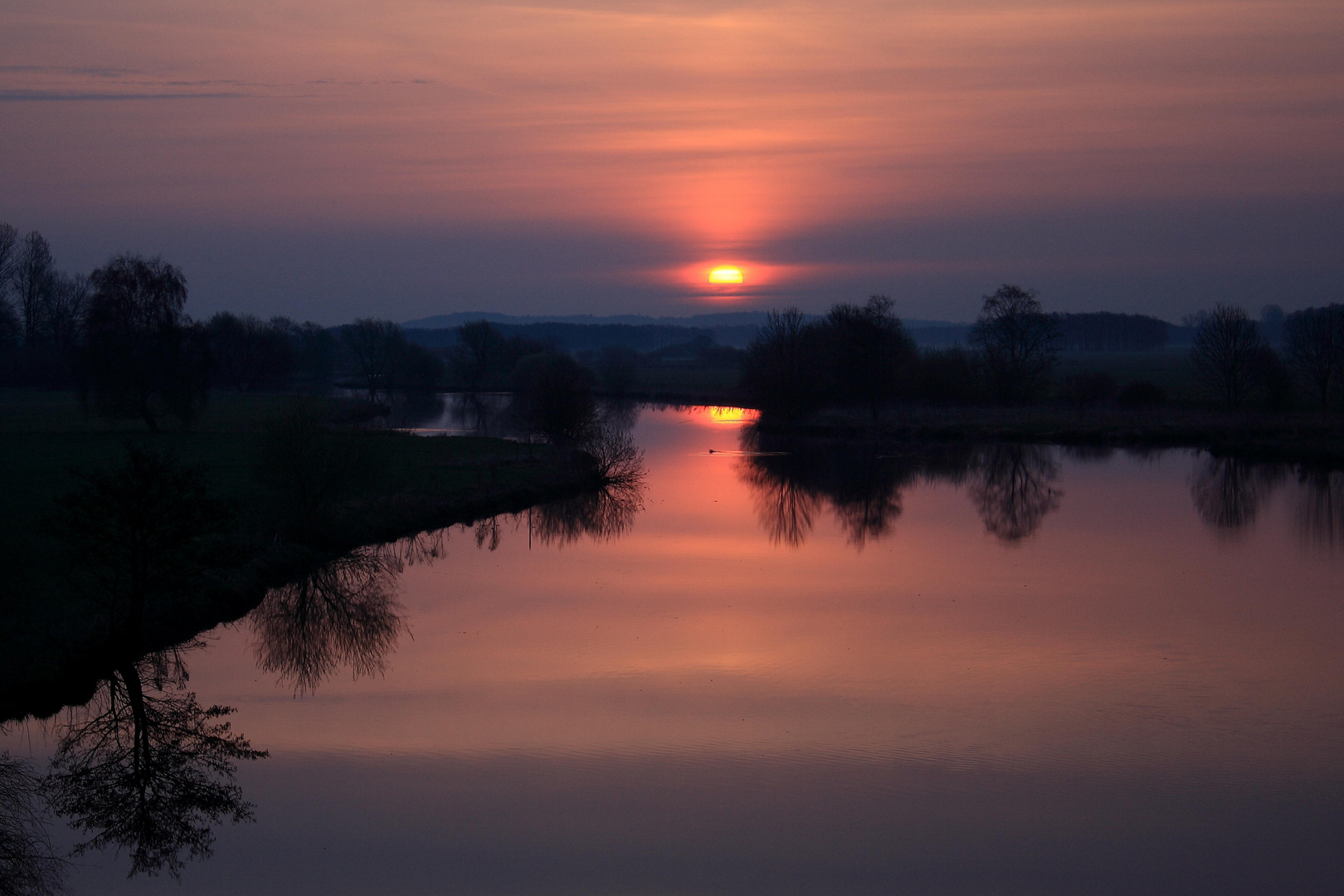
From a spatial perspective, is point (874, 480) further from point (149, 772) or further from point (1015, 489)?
point (149, 772)

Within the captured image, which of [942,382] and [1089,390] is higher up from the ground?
[942,382]

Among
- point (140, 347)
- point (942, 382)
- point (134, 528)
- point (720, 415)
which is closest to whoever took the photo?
point (134, 528)

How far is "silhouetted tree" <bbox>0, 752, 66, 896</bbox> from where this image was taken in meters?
6.05

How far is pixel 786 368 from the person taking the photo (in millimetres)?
42062

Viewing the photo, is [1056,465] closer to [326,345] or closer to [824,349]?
[824,349]

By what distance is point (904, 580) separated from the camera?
14.7 metres

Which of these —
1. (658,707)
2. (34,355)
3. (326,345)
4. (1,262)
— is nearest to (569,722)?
(658,707)

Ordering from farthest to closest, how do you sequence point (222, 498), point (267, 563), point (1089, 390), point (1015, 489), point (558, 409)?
point (1089, 390)
point (558, 409)
point (1015, 489)
point (267, 563)
point (222, 498)

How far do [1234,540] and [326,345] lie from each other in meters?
82.0

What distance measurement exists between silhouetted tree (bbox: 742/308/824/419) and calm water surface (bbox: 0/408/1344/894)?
23945 mm

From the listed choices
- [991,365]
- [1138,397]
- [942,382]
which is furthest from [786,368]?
[1138,397]

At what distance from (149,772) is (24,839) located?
4.77 feet

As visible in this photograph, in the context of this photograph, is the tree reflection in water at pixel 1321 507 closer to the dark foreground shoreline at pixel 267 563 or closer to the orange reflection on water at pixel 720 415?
the dark foreground shoreline at pixel 267 563

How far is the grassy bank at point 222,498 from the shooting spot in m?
9.57
